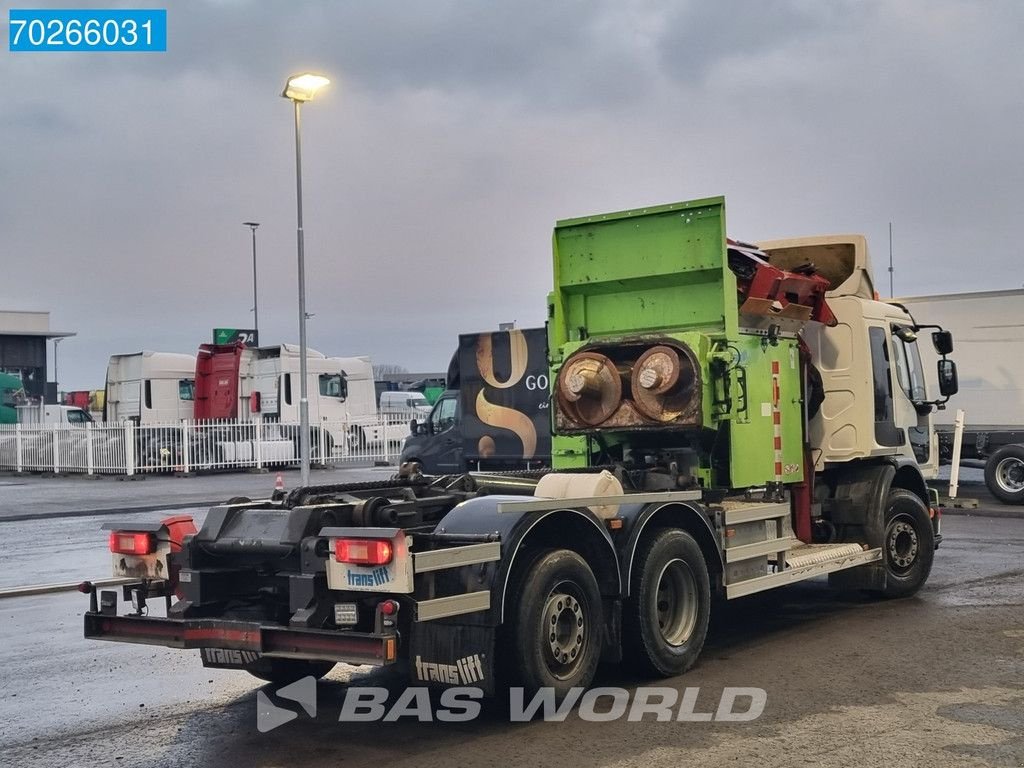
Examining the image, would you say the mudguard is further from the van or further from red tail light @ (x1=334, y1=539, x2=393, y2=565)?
the van

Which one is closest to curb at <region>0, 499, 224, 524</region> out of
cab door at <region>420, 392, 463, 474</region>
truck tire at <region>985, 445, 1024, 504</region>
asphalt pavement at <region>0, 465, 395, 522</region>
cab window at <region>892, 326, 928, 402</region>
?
asphalt pavement at <region>0, 465, 395, 522</region>

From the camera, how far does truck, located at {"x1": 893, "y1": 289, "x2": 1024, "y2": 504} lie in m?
20.3

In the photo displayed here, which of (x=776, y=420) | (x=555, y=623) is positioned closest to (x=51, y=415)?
(x=776, y=420)

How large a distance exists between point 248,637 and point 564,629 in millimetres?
1817

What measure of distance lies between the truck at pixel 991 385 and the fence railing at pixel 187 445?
2019cm

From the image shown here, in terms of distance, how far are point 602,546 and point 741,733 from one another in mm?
1420

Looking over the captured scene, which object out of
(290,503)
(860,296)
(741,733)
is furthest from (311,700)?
(860,296)

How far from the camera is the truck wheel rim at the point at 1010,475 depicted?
20.1 metres

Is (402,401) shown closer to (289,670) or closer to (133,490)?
(133,490)

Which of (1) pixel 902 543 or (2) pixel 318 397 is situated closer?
(1) pixel 902 543

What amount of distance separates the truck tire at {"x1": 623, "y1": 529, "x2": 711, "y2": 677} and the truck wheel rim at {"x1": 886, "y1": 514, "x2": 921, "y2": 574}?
10.0 ft

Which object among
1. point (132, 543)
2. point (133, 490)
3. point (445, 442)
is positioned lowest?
point (133, 490)

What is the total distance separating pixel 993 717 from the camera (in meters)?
6.59

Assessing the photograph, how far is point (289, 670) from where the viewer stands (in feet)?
26.4
